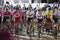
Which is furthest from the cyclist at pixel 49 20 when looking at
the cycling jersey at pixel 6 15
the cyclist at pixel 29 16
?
the cycling jersey at pixel 6 15

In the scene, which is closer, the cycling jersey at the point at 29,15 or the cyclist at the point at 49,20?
the cycling jersey at the point at 29,15

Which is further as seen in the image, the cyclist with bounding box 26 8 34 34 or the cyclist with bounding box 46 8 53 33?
the cyclist with bounding box 46 8 53 33

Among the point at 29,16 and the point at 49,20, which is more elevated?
the point at 29,16

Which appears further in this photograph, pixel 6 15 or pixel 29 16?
pixel 6 15

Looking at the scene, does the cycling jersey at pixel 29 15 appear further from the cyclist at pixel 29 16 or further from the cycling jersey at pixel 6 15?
the cycling jersey at pixel 6 15

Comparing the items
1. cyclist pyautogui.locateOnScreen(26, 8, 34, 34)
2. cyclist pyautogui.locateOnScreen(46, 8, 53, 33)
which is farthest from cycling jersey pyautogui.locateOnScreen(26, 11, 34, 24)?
cyclist pyautogui.locateOnScreen(46, 8, 53, 33)

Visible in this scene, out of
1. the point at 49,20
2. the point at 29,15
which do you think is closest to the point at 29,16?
the point at 29,15

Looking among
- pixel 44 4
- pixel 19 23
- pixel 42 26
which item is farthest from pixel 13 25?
pixel 44 4

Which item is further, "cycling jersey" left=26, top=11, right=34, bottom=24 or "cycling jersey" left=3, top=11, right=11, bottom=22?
"cycling jersey" left=3, top=11, right=11, bottom=22

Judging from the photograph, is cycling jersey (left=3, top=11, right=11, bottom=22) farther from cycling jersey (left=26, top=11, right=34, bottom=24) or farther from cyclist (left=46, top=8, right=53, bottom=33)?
cyclist (left=46, top=8, right=53, bottom=33)

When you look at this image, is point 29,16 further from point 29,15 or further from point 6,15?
point 6,15

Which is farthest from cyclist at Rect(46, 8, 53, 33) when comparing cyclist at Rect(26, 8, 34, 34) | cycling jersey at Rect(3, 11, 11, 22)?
cycling jersey at Rect(3, 11, 11, 22)

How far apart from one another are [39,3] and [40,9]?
1.43ft

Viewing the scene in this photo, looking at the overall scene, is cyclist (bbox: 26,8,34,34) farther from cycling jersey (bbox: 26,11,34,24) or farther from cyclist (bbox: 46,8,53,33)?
cyclist (bbox: 46,8,53,33)
